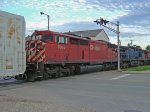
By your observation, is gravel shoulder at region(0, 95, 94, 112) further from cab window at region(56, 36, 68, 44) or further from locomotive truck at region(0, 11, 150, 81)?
cab window at region(56, 36, 68, 44)

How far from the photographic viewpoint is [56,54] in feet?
74.7

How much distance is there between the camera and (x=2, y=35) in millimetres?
10266

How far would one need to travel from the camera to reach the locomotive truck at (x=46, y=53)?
10656 millimetres

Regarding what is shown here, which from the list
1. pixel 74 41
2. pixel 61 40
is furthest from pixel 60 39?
pixel 74 41

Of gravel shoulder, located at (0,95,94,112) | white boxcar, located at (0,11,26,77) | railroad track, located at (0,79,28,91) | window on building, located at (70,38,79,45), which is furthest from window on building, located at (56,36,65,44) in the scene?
gravel shoulder, located at (0,95,94,112)

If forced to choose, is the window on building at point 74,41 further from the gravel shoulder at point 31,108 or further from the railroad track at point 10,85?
the gravel shoulder at point 31,108

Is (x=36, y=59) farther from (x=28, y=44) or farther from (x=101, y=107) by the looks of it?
(x=101, y=107)

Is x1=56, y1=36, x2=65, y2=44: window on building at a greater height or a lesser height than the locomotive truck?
greater

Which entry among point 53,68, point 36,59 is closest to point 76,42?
point 53,68

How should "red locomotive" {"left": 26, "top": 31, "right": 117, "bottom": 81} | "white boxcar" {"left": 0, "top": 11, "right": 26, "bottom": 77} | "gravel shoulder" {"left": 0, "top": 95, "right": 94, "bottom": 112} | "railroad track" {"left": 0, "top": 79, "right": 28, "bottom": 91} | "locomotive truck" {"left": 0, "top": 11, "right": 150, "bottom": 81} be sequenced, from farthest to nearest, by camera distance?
"red locomotive" {"left": 26, "top": 31, "right": 117, "bottom": 81} → "railroad track" {"left": 0, "top": 79, "right": 28, "bottom": 91} → "locomotive truck" {"left": 0, "top": 11, "right": 150, "bottom": 81} → "white boxcar" {"left": 0, "top": 11, "right": 26, "bottom": 77} → "gravel shoulder" {"left": 0, "top": 95, "right": 94, "bottom": 112}

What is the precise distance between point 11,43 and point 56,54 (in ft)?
39.4

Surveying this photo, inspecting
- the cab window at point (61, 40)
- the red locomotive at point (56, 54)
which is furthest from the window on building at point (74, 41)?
the cab window at point (61, 40)

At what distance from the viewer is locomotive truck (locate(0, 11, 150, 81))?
1066 cm

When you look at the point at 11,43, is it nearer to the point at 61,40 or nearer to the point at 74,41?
the point at 61,40
